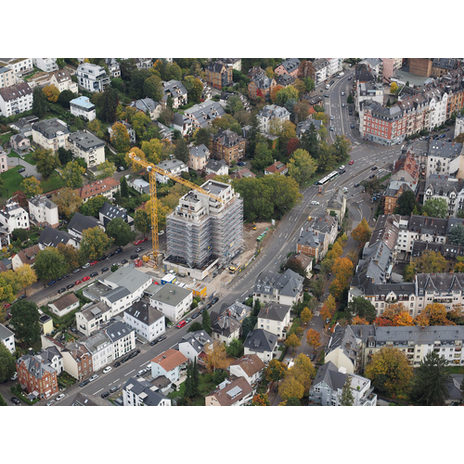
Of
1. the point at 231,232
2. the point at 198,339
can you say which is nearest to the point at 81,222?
the point at 231,232

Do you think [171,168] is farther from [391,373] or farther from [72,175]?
[391,373]

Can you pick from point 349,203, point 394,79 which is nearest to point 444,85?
point 394,79

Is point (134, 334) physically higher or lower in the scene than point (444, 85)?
lower

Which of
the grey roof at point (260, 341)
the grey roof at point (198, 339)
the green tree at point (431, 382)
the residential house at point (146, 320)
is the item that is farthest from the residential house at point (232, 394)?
the green tree at point (431, 382)

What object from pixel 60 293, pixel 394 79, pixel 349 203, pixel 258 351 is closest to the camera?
pixel 258 351

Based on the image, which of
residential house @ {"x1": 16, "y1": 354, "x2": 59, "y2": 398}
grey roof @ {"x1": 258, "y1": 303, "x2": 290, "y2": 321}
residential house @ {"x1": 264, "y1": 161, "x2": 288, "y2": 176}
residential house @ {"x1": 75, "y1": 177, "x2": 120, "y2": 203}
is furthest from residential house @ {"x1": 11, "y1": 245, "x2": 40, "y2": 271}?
residential house @ {"x1": 264, "y1": 161, "x2": 288, "y2": 176}

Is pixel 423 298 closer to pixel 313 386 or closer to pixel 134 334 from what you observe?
pixel 313 386

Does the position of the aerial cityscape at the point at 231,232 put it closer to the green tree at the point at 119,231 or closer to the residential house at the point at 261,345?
the residential house at the point at 261,345
